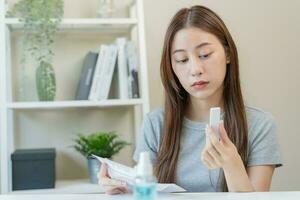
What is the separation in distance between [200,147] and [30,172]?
680 mm

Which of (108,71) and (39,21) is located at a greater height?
(39,21)

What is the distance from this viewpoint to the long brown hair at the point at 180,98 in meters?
1.28

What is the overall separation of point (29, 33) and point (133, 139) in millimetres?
605

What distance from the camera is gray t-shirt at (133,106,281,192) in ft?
4.09

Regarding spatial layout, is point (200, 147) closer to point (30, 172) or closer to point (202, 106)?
point (202, 106)

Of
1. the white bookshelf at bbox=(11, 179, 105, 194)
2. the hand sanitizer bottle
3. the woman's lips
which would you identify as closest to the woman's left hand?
the woman's lips

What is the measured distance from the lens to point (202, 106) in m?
1.39

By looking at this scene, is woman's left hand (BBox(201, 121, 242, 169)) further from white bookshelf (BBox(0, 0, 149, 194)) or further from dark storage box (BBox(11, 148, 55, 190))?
dark storage box (BBox(11, 148, 55, 190))

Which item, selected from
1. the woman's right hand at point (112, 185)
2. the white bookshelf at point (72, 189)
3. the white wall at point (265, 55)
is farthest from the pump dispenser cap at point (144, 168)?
the white wall at point (265, 55)

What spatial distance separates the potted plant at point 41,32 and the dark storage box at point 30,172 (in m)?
0.23

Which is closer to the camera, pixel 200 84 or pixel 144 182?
pixel 144 182

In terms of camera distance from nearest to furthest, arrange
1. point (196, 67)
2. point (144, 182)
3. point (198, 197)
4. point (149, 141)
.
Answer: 1. point (144, 182)
2. point (198, 197)
3. point (196, 67)
4. point (149, 141)

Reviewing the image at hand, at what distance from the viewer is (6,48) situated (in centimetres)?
167

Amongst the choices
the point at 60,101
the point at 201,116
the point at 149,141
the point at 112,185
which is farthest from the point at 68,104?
the point at 112,185
